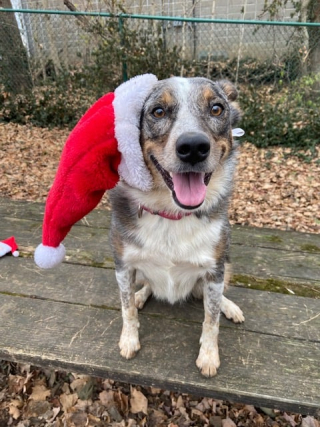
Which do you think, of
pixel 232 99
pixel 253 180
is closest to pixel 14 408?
pixel 232 99

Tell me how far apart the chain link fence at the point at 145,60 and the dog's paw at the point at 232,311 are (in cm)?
433

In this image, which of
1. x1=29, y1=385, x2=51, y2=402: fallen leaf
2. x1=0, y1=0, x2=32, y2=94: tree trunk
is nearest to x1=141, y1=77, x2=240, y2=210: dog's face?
x1=29, y1=385, x2=51, y2=402: fallen leaf

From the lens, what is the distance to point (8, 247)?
9.88 ft

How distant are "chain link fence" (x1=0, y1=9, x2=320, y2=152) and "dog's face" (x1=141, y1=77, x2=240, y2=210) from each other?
4249 millimetres

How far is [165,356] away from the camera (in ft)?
7.09

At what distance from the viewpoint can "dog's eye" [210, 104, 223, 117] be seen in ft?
6.49

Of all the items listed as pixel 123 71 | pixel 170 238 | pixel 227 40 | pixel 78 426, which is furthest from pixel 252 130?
pixel 78 426

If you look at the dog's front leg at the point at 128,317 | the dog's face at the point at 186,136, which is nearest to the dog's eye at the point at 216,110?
the dog's face at the point at 186,136

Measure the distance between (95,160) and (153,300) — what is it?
53.0 inches

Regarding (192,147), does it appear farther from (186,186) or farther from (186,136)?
(186,186)

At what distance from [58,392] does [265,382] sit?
1.55 m

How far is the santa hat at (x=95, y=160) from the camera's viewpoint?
5.34 feet

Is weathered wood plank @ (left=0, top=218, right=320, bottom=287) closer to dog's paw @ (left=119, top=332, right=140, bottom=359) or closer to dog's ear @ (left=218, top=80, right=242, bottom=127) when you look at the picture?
dog's paw @ (left=119, top=332, right=140, bottom=359)

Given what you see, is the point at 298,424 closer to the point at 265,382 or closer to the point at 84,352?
the point at 265,382
